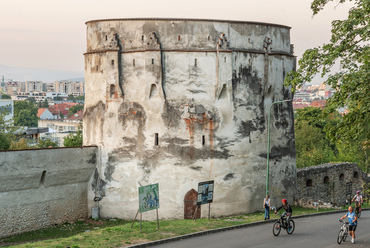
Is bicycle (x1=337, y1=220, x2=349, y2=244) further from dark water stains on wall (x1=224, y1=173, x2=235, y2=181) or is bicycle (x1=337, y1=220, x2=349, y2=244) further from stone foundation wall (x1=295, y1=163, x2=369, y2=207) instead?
stone foundation wall (x1=295, y1=163, x2=369, y2=207)

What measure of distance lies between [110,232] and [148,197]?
2467 mm

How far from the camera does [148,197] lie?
88.9ft

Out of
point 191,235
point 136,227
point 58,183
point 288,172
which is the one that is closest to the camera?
point 191,235

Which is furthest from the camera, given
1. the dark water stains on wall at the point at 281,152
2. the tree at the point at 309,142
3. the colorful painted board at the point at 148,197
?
the tree at the point at 309,142

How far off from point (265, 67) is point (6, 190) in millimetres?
16113

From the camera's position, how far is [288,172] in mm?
37156

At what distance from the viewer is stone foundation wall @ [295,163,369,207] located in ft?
139

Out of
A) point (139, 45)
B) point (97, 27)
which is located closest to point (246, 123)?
point (139, 45)

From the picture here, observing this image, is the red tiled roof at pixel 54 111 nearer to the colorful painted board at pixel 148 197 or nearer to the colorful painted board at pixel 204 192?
the colorful painted board at pixel 204 192

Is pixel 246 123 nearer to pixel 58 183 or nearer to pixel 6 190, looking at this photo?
pixel 58 183

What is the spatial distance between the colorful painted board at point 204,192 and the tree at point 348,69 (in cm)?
915

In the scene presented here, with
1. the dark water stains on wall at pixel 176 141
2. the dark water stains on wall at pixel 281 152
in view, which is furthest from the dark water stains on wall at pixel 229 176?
the dark water stains on wall at pixel 176 141

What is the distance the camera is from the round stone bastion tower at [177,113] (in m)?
33.4

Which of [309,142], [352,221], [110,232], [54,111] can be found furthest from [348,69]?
[54,111]
